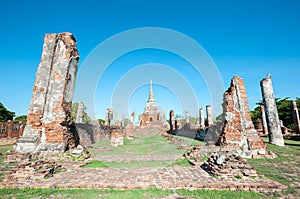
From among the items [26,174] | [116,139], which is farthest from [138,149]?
[26,174]

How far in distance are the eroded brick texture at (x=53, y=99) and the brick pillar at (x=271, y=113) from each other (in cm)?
1177

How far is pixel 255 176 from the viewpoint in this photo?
15.9 ft

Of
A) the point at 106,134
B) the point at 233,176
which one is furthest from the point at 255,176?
the point at 106,134

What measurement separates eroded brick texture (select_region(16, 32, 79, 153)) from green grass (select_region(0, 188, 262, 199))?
3.80 meters

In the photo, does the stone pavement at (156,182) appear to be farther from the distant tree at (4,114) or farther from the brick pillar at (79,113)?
the distant tree at (4,114)

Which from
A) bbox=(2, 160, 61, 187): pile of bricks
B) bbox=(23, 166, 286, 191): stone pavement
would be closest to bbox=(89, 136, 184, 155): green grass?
bbox=(23, 166, 286, 191): stone pavement

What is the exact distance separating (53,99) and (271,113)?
1276 centimetres

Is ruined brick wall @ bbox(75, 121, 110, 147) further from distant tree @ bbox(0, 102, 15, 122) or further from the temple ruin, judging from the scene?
distant tree @ bbox(0, 102, 15, 122)

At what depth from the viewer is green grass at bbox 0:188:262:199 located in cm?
389

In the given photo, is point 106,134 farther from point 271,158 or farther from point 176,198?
point 176,198

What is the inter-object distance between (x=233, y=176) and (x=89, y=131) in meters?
12.3

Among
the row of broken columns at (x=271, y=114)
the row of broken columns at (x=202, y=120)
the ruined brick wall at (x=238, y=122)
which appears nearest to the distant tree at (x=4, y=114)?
the row of broken columns at (x=202, y=120)

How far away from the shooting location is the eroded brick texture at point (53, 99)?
26.0ft

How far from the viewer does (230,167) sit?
5020 mm
